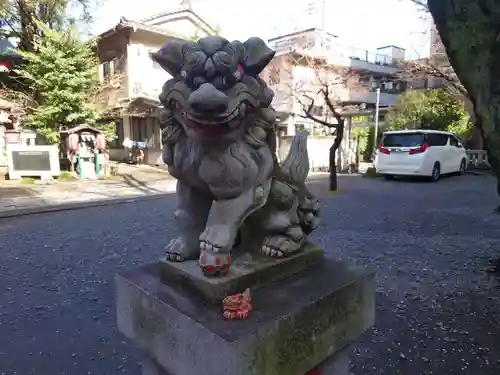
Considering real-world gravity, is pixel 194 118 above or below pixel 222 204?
above

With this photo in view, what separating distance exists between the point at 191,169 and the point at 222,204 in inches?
6.7

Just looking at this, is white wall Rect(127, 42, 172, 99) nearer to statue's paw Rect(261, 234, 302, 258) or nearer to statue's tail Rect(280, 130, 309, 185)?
statue's tail Rect(280, 130, 309, 185)

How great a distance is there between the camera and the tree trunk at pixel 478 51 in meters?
1.91

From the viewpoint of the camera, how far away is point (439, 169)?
1092cm

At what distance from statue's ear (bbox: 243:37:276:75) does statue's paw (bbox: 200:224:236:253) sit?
0.55 meters

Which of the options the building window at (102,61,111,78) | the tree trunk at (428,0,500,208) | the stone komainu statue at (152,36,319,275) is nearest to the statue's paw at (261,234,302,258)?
the stone komainu statue at (152,36,319,275)

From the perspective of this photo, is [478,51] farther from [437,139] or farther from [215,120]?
[437,139]

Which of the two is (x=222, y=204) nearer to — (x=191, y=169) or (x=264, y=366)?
(x=191, y=169)

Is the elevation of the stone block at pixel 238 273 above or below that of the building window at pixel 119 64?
below

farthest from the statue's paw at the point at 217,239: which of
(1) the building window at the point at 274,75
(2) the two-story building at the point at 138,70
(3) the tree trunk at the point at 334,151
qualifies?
(1) the building window at the point at 274,75

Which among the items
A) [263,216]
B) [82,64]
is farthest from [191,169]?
[82,64]

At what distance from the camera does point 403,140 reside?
1084 centimetres

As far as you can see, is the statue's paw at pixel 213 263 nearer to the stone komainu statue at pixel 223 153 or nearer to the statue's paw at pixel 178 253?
the stone komainu statue at pixel 223 153

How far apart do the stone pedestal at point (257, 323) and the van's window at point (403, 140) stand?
996cm
